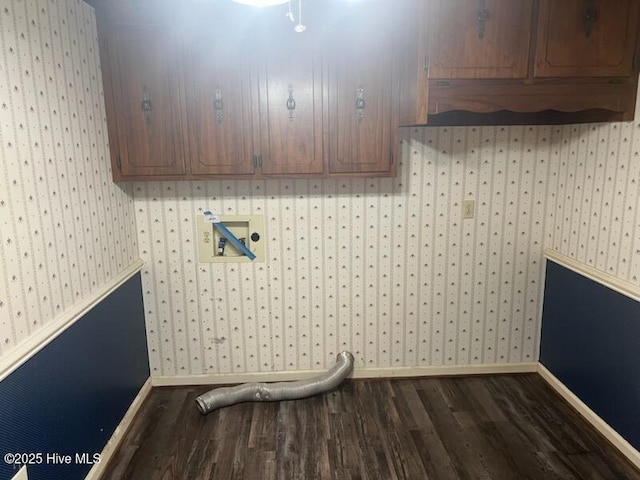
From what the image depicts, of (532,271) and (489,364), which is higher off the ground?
(532,271)

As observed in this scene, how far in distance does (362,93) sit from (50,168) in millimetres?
1504

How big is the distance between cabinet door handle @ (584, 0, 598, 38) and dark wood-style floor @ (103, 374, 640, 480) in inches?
78.7

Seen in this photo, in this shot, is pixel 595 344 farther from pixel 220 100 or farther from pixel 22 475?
pixel 22 475

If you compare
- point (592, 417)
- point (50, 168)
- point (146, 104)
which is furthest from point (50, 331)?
point (592, 417)

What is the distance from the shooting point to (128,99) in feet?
7.52

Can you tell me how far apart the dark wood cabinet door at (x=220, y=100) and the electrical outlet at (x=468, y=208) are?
1.31m

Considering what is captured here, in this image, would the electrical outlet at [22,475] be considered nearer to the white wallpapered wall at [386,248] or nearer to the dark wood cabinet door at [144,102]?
the white wallpapered wall at [386,248]

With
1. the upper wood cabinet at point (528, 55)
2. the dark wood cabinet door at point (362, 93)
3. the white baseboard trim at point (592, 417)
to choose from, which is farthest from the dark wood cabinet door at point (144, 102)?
the white baseboard trim at point (592, 417)

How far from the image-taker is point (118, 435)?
2279 millimetres

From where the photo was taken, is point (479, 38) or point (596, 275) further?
point (596, 275)

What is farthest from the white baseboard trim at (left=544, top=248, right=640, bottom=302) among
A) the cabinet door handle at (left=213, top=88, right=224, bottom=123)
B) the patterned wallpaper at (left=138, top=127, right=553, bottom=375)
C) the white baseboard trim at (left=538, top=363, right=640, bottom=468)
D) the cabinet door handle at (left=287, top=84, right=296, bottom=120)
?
the cabinet door handle at (left=213, top=88, right=224, bottom=123)

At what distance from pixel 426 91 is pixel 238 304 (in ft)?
5.44

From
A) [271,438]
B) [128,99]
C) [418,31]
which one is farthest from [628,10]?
[271,438]

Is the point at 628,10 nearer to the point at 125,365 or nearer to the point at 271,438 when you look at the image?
the point at 271,438
